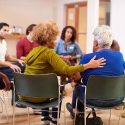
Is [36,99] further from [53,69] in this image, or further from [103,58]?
[103,58]

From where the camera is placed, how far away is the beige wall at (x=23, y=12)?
28.1ft

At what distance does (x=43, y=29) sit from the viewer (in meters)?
2.51

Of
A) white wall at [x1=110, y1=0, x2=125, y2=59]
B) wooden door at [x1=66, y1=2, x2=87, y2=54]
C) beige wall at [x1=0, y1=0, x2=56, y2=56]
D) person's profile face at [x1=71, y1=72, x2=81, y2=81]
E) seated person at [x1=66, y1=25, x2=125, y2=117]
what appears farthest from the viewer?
beige wall at [x1=0, y1=0, x2=56, y2=56]

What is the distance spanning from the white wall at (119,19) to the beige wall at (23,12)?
3.15 metres

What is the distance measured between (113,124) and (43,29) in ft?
5.26

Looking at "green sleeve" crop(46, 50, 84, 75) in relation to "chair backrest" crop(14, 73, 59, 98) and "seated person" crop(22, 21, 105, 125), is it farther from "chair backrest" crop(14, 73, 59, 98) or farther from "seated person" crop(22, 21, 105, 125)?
"chair backrest" crop(14, 73, 59, 98)

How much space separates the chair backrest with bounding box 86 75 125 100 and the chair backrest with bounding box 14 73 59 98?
13.1 inches

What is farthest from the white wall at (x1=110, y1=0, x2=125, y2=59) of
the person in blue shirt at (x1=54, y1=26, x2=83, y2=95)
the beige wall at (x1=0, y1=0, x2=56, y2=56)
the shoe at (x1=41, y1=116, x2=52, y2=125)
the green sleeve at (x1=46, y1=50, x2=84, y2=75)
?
the green sleeve at (x1=46, y1=50, x2=84, y2=75)

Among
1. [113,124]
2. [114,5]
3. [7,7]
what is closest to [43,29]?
[113,124]

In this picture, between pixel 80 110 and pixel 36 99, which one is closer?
pixel 36 99

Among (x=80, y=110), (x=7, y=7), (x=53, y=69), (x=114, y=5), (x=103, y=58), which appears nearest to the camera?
(x=103, y=58)

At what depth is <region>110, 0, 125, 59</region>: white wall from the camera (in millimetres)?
6391

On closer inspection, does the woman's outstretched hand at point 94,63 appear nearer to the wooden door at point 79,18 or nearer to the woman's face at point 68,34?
the woman's face at point 68,34

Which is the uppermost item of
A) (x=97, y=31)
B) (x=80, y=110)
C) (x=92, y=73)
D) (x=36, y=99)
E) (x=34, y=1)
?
(x=34, y=1)
